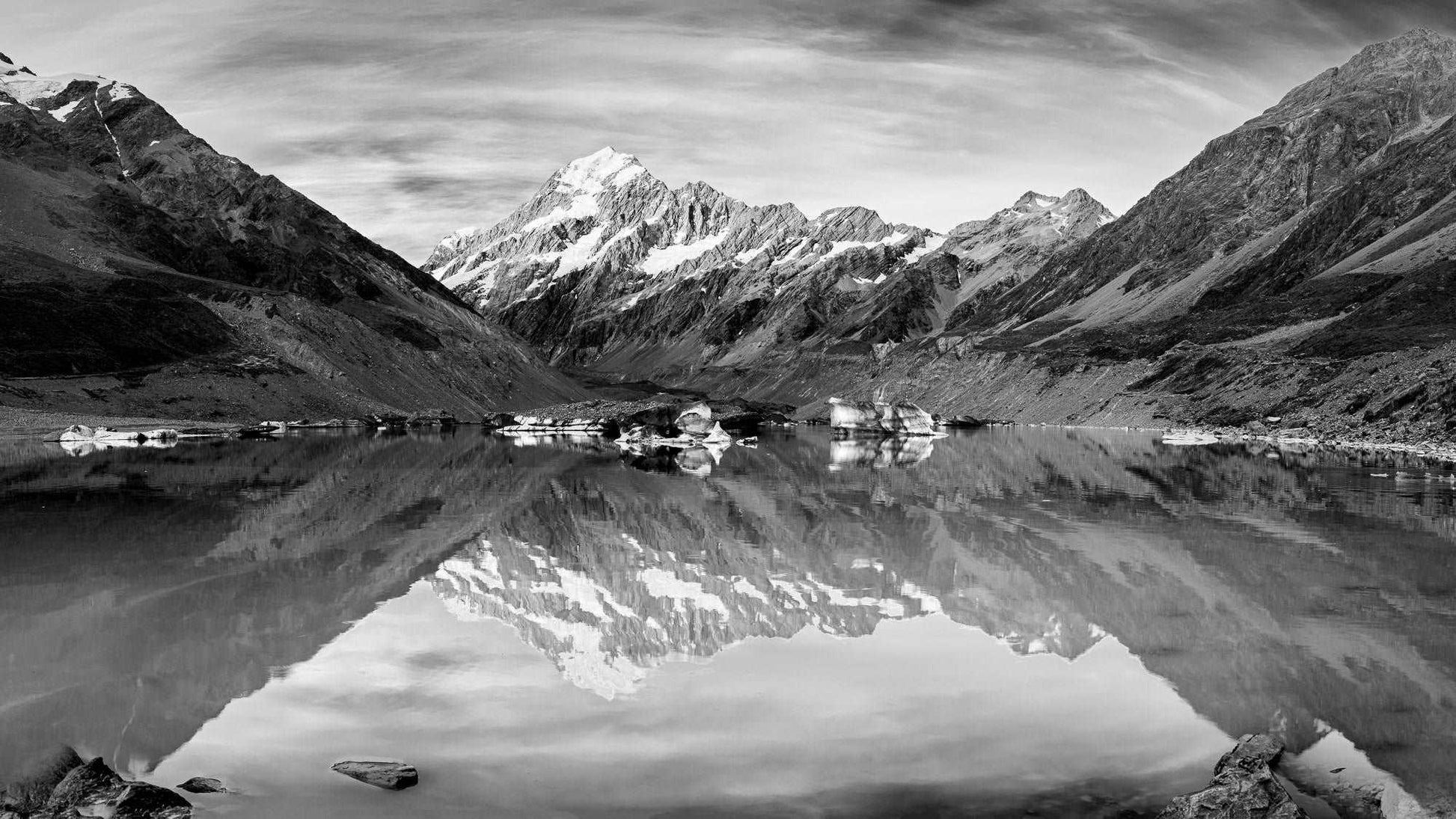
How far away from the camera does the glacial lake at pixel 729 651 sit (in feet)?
48.7

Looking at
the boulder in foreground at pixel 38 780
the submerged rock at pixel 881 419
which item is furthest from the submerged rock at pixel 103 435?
the boulder in foreground at pixel 38 780

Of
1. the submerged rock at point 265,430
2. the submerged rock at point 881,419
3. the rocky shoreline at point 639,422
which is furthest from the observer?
the submerged rock at point 881,419

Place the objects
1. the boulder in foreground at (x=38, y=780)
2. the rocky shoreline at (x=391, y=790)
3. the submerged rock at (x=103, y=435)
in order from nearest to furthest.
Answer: the rocky shoreline at (x=391, y=790) < the boulder in foreground at (x=38, y=780) < the submerged rock at (x=103, y=435)

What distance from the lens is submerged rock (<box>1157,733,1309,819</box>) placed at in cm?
1273

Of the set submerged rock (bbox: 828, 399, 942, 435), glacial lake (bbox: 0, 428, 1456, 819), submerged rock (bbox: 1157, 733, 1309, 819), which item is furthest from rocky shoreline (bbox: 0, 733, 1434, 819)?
submerged rock (bbox: 828, 399, 942, 435)

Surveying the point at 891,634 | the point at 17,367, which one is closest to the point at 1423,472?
the point at 891,634

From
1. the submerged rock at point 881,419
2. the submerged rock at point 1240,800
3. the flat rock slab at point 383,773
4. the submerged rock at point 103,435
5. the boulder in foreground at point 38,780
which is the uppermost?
the submerged rock at point 881,419

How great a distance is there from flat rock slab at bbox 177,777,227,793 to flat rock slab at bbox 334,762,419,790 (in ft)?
4.51

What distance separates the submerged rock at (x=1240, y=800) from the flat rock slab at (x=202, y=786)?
37.0 ft

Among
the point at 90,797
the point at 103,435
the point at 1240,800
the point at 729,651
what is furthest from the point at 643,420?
the point at 1240,800

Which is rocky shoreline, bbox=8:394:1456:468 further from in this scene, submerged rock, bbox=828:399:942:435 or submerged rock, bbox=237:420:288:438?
submerged rock, bbox=828:399:942:435

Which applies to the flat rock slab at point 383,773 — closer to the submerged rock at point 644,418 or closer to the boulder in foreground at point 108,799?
the boulder in foreground at point 108,799

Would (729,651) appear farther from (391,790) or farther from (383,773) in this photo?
(391,790)

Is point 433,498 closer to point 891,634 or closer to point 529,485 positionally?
point 529,485
